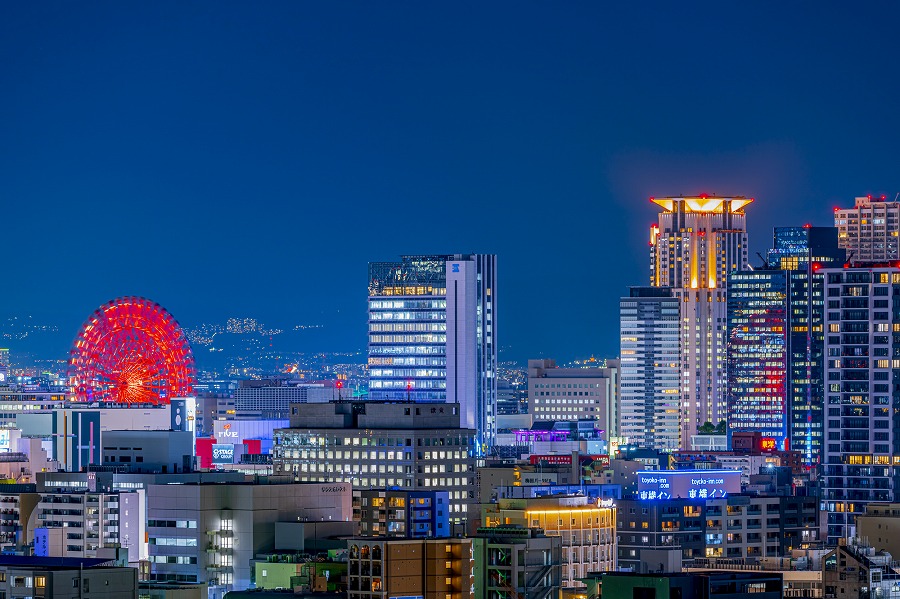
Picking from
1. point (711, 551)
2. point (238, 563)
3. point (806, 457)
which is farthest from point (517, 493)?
point (806, 457)

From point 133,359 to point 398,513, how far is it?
206 feet

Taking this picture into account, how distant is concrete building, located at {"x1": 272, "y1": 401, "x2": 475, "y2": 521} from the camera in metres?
147

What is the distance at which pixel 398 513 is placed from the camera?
120625 millimetres

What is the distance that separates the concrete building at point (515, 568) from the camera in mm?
80375

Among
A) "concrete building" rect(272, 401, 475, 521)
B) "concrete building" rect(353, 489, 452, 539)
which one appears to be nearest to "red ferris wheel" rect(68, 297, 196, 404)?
"concrete building" rect(272, 401, 475, 521)

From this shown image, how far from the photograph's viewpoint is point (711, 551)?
133m

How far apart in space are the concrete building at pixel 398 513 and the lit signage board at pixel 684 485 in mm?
13620

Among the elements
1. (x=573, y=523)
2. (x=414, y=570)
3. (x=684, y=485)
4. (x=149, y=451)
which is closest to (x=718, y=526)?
(x=684, y=485)

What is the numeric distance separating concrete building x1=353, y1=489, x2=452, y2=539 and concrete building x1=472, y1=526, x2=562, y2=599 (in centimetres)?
3606

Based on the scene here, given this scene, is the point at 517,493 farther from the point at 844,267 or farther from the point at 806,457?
the point at 806,457

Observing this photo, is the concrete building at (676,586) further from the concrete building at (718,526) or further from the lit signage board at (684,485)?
the lit signage board at (684,485)

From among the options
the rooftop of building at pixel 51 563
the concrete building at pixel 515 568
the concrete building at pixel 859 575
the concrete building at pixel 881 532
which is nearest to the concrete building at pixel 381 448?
the concrete building at pixel 881 532

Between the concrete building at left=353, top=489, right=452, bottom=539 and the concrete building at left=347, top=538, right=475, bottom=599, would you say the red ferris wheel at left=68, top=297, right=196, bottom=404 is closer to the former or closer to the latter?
the concrete building at left=353, top=489, right=452, bottom=539

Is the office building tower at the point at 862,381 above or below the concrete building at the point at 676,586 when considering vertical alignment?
above
